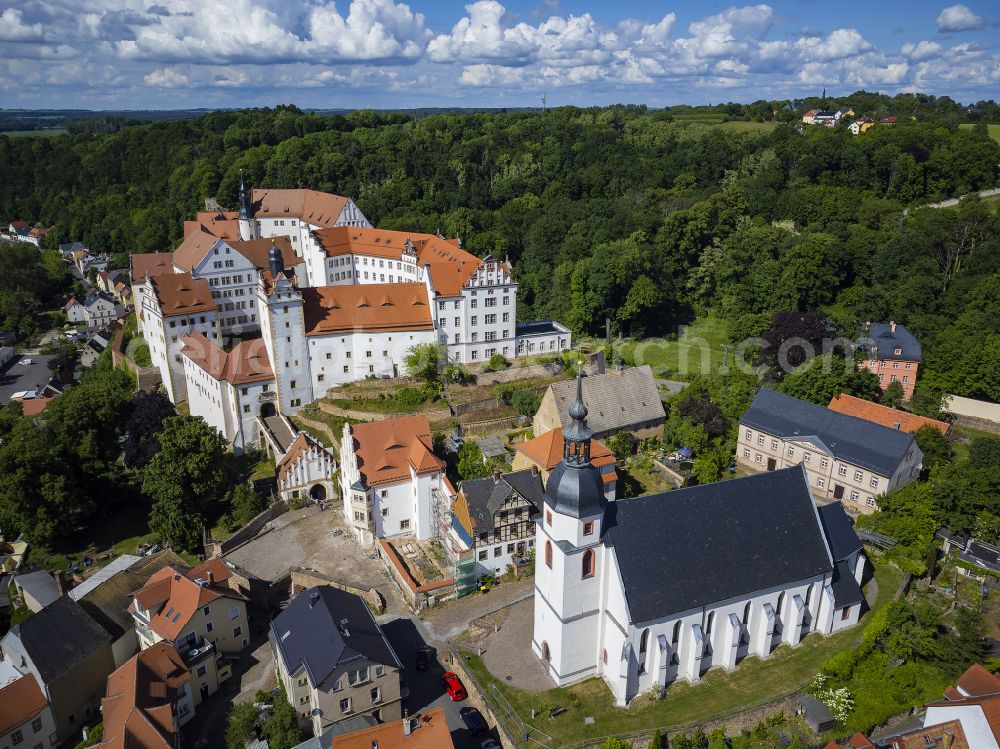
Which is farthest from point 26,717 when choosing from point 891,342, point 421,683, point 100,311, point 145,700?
point 100,311

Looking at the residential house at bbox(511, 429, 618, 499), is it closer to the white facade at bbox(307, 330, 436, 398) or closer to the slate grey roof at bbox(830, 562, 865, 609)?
the slate grey roof at bbox(830, 562, 865, 609)

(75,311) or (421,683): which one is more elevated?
(421,683)

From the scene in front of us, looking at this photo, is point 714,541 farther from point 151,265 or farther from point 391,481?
point 151,265

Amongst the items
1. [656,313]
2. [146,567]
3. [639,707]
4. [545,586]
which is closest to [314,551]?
[146,567]

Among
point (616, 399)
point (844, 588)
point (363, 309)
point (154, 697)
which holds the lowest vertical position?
point (154, 697)

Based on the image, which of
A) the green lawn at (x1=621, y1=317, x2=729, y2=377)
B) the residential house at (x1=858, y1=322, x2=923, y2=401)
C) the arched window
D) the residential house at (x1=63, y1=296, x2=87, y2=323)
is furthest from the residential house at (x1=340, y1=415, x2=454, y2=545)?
the residential house at (x1=63, y1=296, x2=87, y2=323)

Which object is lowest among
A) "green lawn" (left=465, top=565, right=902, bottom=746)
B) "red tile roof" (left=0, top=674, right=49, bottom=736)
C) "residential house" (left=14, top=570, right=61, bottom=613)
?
"residential house" (left=14, top=570, right=61, bottom=613)

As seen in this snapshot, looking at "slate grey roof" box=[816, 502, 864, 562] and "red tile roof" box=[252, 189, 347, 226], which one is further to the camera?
"red tile roof" box=[252, 189, 347, 226]

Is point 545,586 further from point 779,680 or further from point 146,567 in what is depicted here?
point 146,567
